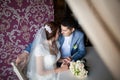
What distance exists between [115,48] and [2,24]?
2318 mm

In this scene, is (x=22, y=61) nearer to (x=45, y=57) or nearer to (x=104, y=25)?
(x=45, y=57)

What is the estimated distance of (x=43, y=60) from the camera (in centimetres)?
199

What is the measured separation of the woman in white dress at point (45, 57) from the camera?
197cm

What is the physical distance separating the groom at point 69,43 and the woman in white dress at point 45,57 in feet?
0.34

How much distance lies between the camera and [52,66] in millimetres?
2062

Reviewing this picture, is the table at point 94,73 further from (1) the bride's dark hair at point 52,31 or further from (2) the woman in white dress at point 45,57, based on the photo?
(1) the bride's dark hair at point 52,31

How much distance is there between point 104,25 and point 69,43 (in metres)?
2.10

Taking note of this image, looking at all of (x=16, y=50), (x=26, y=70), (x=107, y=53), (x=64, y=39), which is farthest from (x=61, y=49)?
(x=107, y=53)

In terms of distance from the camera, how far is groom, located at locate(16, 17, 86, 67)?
2.21 m

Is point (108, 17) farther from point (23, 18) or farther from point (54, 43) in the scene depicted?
point (23, 18)

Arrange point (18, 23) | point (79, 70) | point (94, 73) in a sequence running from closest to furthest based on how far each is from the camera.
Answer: point (79, 70)
point (94, 73)
point (18, 23)

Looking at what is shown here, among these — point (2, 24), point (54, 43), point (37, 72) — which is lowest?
point (37, 72)

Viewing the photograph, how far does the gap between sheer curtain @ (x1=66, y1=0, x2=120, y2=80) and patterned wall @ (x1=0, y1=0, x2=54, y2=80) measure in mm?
2217

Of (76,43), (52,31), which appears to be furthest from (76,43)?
(52,31)
